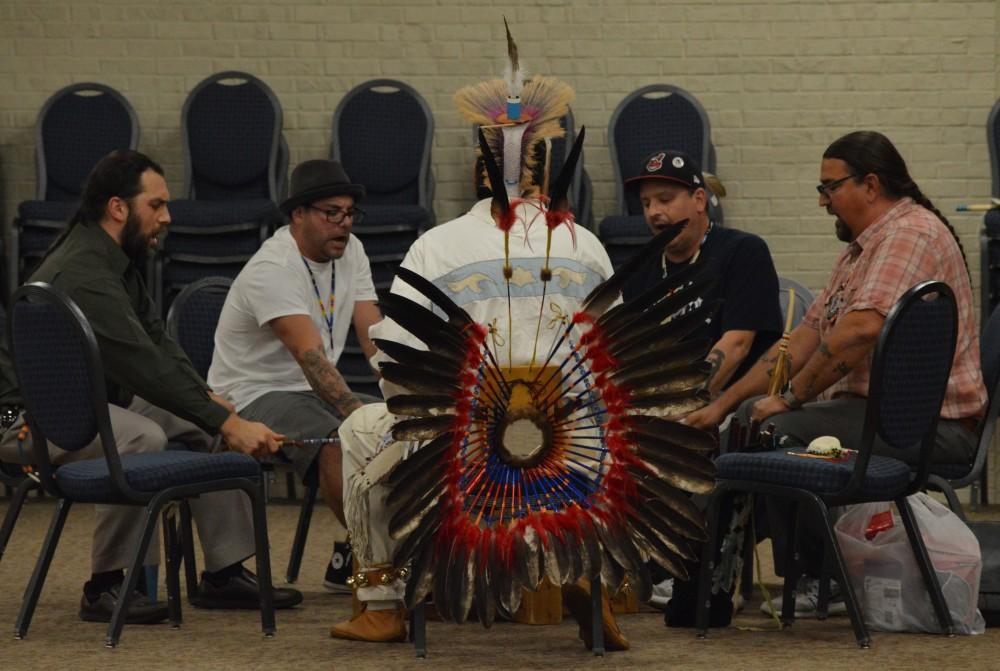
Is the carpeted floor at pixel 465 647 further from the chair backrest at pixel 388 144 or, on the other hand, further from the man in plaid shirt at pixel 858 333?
the chair backrest at pixel 388 144

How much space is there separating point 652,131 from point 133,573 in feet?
13.5

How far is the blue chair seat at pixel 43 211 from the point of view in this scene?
6.84 metres

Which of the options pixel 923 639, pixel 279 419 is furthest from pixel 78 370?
pixel 923 639

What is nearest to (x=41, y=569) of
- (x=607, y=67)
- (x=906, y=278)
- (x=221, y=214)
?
(x=906, y=278)

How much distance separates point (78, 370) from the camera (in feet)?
11.7

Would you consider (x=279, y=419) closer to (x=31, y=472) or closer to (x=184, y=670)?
(x=31, y=472)

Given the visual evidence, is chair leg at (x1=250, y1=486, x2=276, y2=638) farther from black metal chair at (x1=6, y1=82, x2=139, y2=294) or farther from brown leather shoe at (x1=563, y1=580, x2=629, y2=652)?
black metal chair at (x1=6, y1=82, x2=139, y2=294)

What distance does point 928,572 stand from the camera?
11.8 feet

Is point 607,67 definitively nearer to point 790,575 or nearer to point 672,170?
point 672,170

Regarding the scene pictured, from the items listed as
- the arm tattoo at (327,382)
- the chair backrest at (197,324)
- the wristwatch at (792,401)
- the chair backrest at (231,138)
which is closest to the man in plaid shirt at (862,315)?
the wristwatch at (792,401)

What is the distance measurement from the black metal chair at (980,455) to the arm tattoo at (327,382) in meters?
1.51

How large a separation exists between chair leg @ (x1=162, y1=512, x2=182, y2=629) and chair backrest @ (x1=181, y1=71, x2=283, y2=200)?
3.36 meters

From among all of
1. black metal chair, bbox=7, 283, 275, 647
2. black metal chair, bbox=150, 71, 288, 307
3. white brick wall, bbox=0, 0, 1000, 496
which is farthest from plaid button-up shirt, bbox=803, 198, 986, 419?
black metal chair, bbox=150, 71, 288, 307

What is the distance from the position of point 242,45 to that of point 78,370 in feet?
13.9
